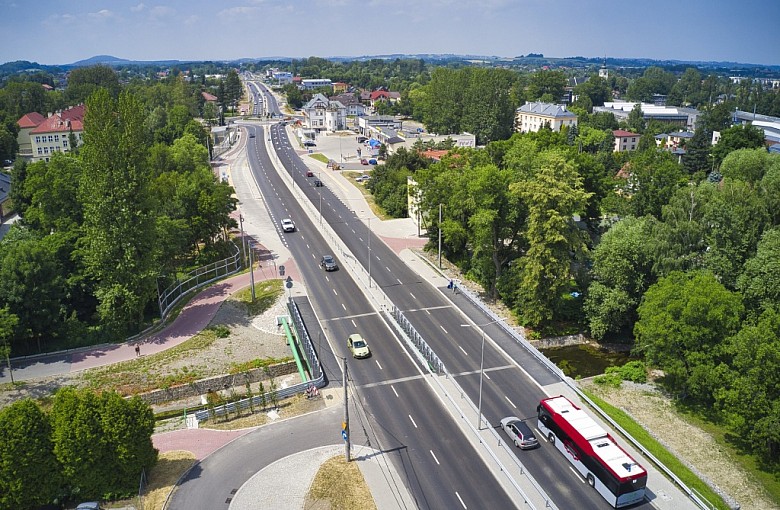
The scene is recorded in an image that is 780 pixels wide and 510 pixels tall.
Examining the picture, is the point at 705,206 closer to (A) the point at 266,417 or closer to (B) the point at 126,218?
(A) the point at 266,417

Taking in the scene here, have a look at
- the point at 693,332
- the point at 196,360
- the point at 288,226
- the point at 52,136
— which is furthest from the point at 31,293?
the point at 52,136

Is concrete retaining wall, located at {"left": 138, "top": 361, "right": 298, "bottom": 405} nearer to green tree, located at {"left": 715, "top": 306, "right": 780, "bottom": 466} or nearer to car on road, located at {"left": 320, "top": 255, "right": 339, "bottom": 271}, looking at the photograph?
car on road, located at {"left": 320, "top": 255, "right": 339, "bottom": 271}

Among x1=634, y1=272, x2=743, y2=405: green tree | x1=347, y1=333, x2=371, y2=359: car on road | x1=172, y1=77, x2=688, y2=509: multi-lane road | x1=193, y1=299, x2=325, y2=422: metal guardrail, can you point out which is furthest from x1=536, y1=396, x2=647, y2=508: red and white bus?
x1=193, y1=299, x2=325, y2=422: metal guardrail

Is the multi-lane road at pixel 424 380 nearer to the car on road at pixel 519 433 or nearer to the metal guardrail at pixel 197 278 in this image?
the car on road at pixel 519 433

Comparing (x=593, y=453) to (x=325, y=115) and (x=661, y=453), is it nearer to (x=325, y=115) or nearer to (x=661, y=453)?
(x=661, y=453)

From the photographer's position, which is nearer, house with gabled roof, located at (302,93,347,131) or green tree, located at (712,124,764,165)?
green tree, located at (712,124,764,165)

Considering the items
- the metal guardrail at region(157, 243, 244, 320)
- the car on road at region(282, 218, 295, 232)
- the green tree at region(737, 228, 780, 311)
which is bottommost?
the metal guardrail at region(157, 243, 244, 320)

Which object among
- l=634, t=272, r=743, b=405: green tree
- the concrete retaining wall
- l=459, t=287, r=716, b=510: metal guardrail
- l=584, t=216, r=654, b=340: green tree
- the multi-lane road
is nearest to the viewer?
l=459, t=287, r=716, b=510: metal guardrail
